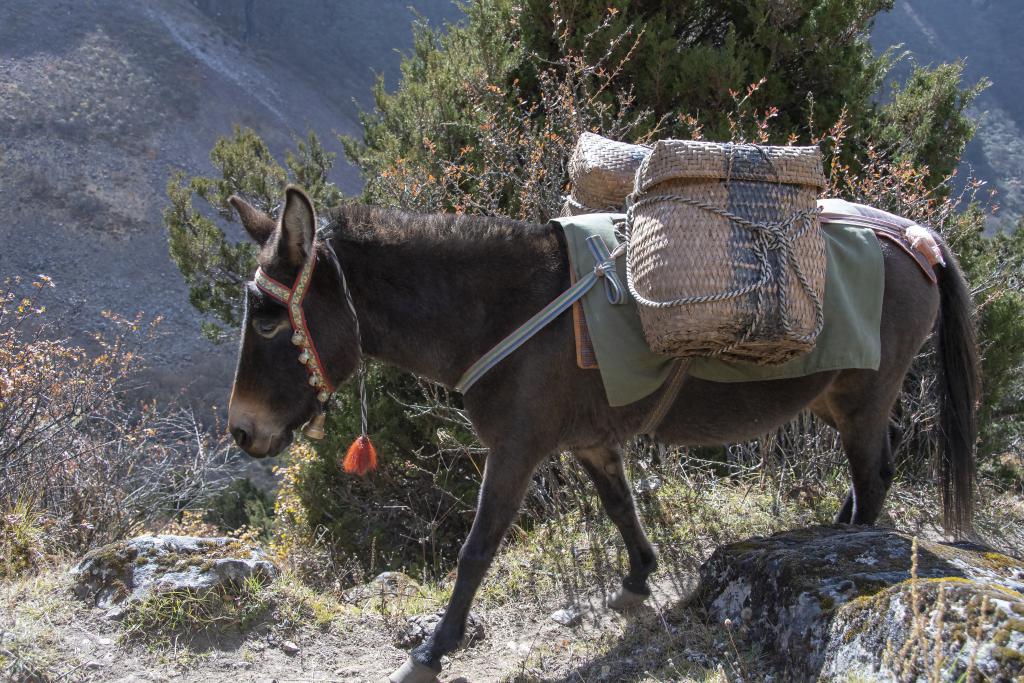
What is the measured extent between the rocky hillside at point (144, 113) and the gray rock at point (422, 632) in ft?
63.0

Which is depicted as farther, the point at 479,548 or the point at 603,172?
the point at 603,172

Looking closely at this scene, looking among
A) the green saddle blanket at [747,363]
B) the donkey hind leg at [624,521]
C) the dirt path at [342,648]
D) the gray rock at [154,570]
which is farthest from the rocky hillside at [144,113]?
the green saddle blanket at [747,363]

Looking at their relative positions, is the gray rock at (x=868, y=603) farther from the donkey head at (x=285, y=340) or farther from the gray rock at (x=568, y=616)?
the donkey head at (x=285, y=340)

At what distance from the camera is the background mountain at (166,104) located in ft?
85.3

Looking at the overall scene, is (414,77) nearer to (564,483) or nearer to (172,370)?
(564,483)

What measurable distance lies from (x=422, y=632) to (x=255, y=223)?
2.02 metres

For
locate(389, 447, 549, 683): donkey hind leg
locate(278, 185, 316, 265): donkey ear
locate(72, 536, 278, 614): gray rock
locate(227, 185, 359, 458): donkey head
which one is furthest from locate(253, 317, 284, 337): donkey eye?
locate(72, 536, 278, 614): gray rock

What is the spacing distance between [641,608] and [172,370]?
2316 centimetres

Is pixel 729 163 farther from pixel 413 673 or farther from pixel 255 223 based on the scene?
pixel 413 673

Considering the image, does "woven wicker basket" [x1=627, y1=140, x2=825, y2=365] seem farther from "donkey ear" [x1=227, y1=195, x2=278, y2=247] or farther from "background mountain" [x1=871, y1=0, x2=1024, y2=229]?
"background mountain" [x1=871, y1=0, x2=1024, y2=229]

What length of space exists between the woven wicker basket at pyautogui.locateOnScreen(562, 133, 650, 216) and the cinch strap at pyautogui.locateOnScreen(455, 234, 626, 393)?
24.4 inches

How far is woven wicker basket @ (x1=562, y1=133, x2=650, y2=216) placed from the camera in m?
3.81

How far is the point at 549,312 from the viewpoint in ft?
10.6

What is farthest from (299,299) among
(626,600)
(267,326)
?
(626,600)
